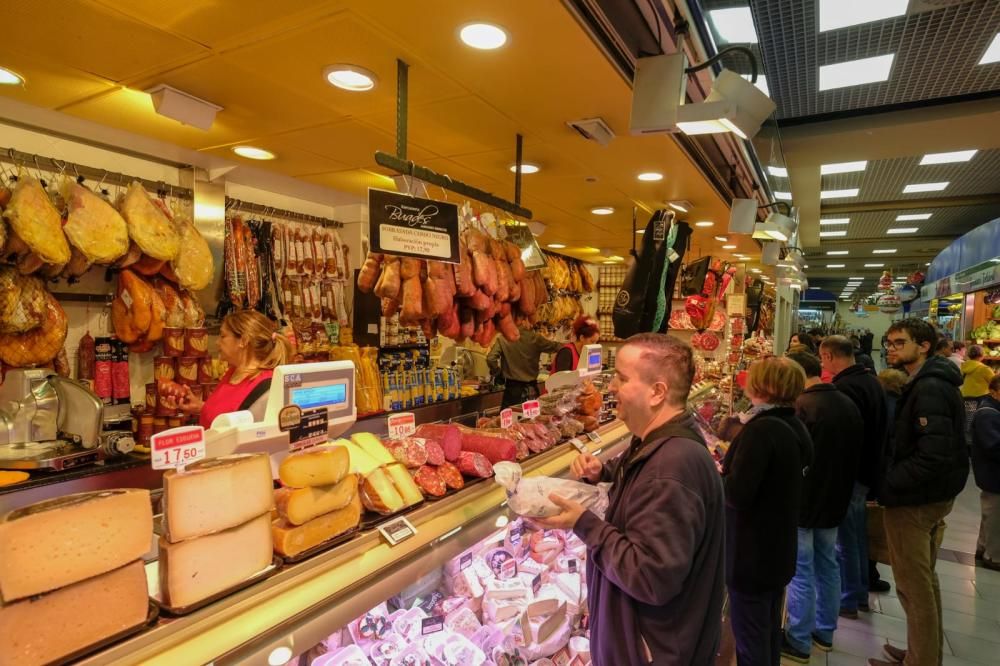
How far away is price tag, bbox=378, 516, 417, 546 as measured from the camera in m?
1.65

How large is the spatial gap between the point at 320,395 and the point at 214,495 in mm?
487

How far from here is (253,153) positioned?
4.14 metres

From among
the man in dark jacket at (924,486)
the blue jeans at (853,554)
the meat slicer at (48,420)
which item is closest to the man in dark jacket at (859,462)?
the blue jeans at (853,554)

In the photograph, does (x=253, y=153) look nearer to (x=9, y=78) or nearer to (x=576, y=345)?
(x=9, y=78)

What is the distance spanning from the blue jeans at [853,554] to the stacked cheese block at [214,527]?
16.5 ft

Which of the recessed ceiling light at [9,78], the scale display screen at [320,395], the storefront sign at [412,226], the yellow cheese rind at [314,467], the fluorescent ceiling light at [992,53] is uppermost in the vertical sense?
the fluorescent ceiling light at [992,53]

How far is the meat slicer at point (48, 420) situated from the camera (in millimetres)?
3205

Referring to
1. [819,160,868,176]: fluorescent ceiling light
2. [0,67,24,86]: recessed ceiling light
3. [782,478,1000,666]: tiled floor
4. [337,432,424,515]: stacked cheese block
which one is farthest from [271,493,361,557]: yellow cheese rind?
[819,160,868,176]: fluorescent ceiling light

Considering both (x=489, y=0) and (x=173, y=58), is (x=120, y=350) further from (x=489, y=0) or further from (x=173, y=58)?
(x=489, y=0)

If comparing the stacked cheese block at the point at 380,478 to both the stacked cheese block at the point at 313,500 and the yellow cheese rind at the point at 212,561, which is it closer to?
the stacked cheese block at the point at 313,500

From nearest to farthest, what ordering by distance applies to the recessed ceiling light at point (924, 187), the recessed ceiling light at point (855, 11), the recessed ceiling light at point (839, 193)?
1. the recessed ceiling light at point (855, 11)
2. the recessed ceiling light at point (924, 187)
3. the recessed ceiling light at point (839, 193)

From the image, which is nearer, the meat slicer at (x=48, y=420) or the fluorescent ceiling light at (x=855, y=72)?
the meat slicer at (x=48, y=420)

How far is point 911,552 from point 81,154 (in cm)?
644

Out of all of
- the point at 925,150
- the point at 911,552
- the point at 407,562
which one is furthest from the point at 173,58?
the point at 925,150
